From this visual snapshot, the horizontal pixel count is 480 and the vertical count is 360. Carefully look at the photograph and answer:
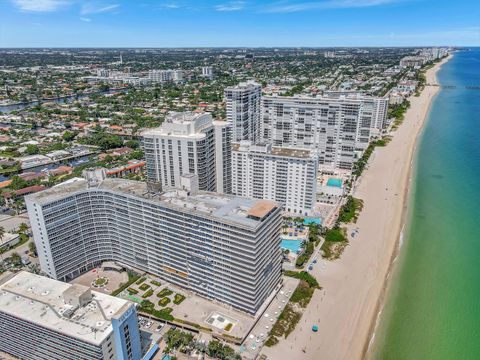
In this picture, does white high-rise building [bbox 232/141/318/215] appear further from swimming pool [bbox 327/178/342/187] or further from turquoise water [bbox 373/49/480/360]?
turquoise water [bbox 373/49/480/360]

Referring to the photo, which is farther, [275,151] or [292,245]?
[275,151]

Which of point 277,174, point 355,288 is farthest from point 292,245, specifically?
point 277,174

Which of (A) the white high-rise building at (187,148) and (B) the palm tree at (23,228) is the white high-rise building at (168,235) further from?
(B) the palm tree at (23,228)

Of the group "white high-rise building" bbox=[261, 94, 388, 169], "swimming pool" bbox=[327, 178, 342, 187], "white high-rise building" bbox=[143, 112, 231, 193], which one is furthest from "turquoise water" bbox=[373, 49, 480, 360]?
"white high-rise building" bbox=[143, 112, 231, 193]

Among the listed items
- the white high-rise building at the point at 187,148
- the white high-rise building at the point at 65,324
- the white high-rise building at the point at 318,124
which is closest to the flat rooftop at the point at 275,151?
the white high-rise building at the point at 187,148

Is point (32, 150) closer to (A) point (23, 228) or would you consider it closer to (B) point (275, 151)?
(A) point (23, 228)

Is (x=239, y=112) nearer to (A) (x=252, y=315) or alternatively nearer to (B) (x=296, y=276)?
(B) (x=296, y=276)
